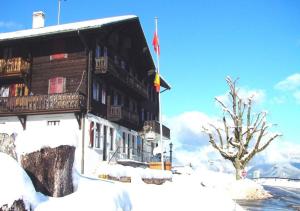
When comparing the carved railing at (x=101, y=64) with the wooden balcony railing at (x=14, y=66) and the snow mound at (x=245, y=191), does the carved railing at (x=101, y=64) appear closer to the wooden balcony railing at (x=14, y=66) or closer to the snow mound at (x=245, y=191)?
the wooden balcony railing at (x=14, y=66)

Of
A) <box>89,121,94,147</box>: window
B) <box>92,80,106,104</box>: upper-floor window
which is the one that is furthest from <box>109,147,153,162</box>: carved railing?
<box>92,80,106,104</box>: upper-floor window

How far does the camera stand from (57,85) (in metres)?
28.9

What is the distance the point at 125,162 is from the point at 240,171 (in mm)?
8322

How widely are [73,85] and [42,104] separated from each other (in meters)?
2.45

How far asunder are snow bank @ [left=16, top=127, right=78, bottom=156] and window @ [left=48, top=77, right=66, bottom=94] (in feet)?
62.4

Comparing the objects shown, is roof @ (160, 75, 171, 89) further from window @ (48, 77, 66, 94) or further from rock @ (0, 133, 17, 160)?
rock @ (0, 133, 17, 160)

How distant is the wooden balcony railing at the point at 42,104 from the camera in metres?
26.8

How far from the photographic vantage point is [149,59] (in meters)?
40.0

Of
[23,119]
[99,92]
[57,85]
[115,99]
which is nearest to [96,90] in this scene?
[99,92]

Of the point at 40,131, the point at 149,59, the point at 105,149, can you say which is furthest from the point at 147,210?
the point at 149,59

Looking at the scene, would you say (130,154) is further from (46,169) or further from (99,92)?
(46,169)

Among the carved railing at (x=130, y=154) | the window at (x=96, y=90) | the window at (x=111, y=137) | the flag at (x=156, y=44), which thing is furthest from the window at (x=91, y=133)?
the flag at (x=156, y=44)

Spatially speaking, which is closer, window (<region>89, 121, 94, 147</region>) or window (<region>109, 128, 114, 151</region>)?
window (<region>89, 121, 94, 147</region>)

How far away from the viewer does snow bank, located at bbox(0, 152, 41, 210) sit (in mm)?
7871
